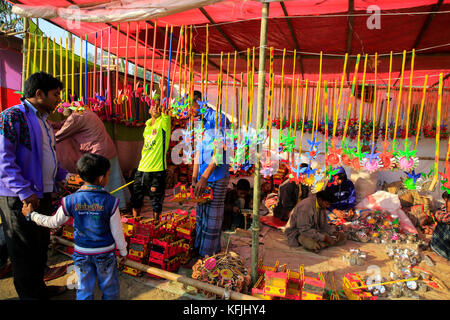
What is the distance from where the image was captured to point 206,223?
2.80 metres

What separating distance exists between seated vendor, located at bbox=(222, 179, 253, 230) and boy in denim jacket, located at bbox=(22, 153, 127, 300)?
2420 millimetres

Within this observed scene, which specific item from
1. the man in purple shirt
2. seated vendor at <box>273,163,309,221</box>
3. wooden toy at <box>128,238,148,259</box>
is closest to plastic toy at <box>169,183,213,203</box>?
wooden toy at <box>128,238,148,259</box>

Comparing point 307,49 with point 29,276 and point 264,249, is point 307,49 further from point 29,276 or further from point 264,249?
point 29,276

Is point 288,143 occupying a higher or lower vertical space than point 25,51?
lower

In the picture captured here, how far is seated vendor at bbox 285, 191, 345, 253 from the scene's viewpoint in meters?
3.37

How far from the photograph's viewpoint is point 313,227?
3.57 m

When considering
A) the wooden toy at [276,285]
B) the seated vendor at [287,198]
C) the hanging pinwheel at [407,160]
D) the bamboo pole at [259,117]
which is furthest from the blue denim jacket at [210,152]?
the seated vendor at [287,198]

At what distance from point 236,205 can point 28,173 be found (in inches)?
116

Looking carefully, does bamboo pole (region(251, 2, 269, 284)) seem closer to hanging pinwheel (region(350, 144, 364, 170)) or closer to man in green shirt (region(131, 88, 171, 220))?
hanging pinwheel (region(350, 144, 364, 170))

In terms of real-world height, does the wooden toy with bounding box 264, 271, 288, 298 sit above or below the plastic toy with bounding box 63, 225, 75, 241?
above

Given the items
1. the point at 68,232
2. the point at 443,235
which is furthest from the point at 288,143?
the point at 68,232

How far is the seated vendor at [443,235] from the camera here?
3.25 meters

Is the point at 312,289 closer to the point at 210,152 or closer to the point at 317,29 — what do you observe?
the point at 210,152
